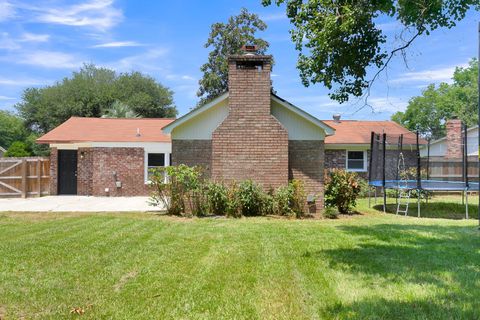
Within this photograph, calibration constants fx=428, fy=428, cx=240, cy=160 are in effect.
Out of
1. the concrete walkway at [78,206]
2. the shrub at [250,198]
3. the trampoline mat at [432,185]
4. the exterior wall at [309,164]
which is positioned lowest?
the concrete walkway at [78,206]

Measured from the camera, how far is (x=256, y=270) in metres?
5.99

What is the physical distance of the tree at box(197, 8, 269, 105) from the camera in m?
35.0

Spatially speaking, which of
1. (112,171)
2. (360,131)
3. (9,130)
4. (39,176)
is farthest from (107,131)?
(9,130)

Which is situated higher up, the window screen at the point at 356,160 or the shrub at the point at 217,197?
the window screen at the point at 356,160

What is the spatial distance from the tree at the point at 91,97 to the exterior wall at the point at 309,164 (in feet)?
95.5

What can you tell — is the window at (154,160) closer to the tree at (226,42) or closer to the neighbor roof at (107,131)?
the neighbor roof at (107,131)

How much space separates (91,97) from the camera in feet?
135

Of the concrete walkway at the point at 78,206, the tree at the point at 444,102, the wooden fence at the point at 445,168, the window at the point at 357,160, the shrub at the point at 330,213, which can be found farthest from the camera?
the tree at the point at 444,102

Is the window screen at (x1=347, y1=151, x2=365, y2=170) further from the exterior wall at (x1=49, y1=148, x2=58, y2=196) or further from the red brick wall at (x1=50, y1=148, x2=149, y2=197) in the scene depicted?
the exterior wall at (x1=49, y1=148, x2=58, y2=196)

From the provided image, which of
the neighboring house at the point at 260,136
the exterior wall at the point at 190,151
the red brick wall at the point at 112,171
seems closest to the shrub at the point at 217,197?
the neighboring house at the point at 260,136

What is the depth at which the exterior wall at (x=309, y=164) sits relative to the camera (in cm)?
1376

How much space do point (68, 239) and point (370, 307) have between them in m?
6.45

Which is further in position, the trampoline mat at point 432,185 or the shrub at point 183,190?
the trampoline mat at point 432,185

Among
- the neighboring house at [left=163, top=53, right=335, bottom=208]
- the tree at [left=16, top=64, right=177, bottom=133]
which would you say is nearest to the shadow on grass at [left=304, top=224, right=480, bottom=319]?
the neighboring house at [left=163, top=53, right=335, bottom=208]
